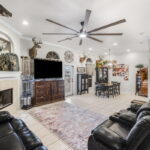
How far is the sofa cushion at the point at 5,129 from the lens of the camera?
177 centimetres

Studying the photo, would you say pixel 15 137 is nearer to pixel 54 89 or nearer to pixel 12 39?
pixel 12 39

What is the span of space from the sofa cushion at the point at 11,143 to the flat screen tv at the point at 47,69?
3.38 m

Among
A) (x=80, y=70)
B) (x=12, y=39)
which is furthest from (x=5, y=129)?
(x=80, y=70)

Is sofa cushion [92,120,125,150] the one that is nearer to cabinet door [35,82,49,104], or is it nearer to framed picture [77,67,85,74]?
Result: cabinet door [35,82,49,104]

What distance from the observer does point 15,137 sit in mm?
1649

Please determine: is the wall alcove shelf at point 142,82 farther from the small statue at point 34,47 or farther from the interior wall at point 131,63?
the small statue at point 34,47

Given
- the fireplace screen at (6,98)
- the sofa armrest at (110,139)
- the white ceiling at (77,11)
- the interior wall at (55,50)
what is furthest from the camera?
the interior wall at (55,50)

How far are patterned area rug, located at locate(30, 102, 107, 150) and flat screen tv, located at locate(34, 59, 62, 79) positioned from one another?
62.5 inches

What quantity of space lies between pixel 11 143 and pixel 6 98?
271 cm

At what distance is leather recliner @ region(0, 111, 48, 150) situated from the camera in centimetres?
146

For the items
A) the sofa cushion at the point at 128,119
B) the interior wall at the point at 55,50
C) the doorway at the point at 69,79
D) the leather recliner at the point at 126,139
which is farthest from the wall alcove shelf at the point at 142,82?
the leather recliner at the point at 126,139

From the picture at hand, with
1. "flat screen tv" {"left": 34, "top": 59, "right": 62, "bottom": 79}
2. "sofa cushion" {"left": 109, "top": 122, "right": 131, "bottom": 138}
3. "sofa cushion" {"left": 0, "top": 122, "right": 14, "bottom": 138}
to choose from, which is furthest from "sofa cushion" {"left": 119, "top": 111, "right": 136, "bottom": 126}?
"flat screen tv" {"left": 34, "top": 59, "right": 62, "bottom": 79}

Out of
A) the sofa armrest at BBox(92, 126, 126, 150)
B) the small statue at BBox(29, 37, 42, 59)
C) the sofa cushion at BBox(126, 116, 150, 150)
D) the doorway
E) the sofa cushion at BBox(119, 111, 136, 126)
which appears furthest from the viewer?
the doorway

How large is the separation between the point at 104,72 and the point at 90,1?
7551 millimetres
